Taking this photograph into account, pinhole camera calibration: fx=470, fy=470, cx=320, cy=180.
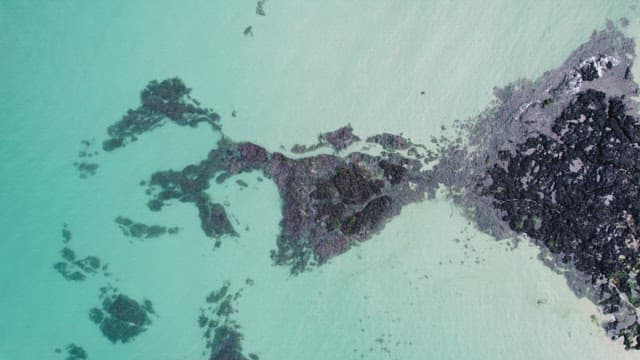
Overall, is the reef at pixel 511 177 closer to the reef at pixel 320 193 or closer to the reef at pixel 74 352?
the reef at pixel 320 193

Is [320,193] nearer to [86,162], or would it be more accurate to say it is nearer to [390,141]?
[390,141]

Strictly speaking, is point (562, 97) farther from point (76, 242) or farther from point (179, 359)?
point (76, 242)

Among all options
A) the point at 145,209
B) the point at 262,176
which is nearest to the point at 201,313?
the point at 145,209

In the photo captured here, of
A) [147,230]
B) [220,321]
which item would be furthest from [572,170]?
[147,230]

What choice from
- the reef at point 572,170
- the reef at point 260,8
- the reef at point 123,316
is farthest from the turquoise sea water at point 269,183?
the reef at point 572,170

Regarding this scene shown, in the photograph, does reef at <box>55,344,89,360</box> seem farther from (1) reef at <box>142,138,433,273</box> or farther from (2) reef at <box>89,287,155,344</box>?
(1) reef at <box>142,138,433,273</box>

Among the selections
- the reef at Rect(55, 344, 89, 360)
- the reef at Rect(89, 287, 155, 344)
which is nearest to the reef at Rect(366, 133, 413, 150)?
the reef at Rect(89, 287, 155, 344)

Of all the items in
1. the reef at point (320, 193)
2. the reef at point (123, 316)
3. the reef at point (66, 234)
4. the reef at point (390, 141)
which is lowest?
the reef at point (123, 316)

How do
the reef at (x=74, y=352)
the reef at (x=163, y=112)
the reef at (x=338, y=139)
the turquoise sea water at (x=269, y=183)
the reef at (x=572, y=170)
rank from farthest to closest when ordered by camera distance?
the reef at (x=74, y=352) → the reef at (x=163, y=112) → the reef at (x=338, y=139) → the turquoise sea water at (x=269, y=183) → the reef at (x=572, y=170)
